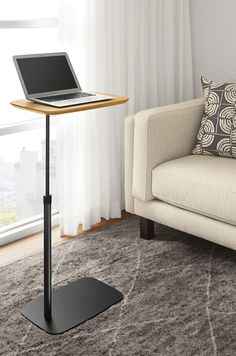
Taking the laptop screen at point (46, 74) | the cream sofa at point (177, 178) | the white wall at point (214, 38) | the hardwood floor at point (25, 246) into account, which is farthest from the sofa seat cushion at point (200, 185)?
the white wall at point (214, 38)

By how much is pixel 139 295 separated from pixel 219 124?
107 centimetres

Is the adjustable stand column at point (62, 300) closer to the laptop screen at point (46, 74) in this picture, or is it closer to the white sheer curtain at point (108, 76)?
the laptop screen at point (46, 74)

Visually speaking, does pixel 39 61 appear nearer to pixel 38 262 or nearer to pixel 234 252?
pixel 38 262

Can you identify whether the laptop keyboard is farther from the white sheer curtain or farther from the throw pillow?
the throw pillow

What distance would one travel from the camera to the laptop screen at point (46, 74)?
7.90ft

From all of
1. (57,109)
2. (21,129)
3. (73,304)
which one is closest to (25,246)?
(21,129)

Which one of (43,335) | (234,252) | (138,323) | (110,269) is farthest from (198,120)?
(43,335)

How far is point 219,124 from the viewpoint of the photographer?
3.18 m

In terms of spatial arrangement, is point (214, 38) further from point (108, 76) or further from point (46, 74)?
point (46, 74)

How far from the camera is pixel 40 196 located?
353 cm

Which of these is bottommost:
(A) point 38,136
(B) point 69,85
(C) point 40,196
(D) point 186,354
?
(D) point 186,354

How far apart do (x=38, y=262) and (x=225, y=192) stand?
3.29 ft

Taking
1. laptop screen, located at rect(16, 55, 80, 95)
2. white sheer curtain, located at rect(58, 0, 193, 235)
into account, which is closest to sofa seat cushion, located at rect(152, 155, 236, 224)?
white sheer curtain, located at rect(58, 0, 193, 235)

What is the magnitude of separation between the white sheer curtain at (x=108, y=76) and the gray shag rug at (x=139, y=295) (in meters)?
0.23
